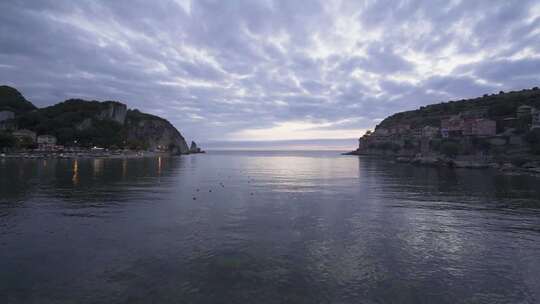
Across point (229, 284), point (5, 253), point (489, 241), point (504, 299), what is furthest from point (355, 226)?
point (5, 253)

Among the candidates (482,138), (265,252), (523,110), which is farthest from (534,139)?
(265,252)

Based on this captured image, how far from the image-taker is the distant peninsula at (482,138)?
8550 centimetres

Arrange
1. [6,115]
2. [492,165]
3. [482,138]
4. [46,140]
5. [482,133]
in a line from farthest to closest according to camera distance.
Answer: [6,115] < [46,140] < [482,133] < [482,138] < [492,165]

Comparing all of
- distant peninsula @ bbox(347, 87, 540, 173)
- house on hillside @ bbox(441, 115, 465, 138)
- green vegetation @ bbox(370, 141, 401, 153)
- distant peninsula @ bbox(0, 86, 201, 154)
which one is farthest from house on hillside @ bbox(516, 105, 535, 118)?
distant peninsula @ bbox(0, 86, 201, 154)

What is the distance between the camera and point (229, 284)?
36.5 ft

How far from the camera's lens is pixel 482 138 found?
118750mm

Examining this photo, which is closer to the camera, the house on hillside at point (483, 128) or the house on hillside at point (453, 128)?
the house on hillside at point (483, 128)

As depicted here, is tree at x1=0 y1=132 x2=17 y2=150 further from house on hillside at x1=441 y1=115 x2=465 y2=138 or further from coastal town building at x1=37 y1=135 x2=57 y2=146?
house on hillside at x1=441 y1=115 x2=465 y2=138

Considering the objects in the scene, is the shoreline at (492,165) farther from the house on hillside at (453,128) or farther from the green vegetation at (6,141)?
the green vegetation at (6,141)

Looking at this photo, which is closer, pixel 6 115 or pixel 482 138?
pixel 482 138

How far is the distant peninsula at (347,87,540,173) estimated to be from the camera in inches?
3366

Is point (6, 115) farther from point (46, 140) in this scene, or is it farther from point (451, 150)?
point (451, 150)

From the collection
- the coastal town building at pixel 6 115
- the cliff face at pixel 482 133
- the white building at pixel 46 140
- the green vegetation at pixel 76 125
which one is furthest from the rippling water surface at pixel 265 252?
the coastal town building at pixel 6 115

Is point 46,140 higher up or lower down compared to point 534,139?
higher up
